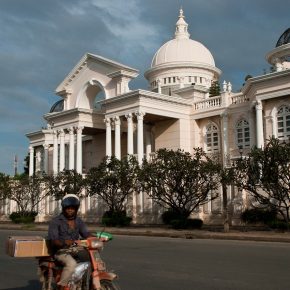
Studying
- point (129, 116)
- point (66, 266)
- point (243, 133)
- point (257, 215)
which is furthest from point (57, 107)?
point (66, 266)

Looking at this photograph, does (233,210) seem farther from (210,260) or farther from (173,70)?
(173,70)

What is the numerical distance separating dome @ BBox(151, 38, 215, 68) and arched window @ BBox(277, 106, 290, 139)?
17363mm

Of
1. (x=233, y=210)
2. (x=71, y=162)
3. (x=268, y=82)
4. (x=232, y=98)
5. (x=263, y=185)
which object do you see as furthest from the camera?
(x=71, y=162)

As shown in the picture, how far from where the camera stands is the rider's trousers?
5703 mm

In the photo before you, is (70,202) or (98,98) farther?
(98,98)

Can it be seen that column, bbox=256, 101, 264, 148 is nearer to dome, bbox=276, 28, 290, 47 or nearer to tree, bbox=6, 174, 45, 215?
dome, bbox=276, 28, 290, 47

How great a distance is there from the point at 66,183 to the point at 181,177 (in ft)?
37.9

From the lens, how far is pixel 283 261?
11.2m

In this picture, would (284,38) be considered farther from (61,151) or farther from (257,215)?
(61,151)

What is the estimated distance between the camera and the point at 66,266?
5.77 metres

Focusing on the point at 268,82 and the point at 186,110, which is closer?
the point at 268,82

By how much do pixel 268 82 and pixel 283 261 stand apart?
2106cm

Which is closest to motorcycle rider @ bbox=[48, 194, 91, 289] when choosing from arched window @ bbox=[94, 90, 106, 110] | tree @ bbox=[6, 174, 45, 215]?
tree @ bbox=[6, 174, 45, 215]

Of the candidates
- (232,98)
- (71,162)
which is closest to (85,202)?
(71,162)
